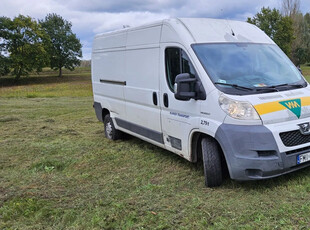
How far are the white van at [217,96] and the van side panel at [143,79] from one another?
16 mm

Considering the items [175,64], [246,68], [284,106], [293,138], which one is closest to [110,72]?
[175,64]

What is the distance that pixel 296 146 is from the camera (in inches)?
151

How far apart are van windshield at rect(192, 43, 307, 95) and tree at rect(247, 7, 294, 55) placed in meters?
40.6

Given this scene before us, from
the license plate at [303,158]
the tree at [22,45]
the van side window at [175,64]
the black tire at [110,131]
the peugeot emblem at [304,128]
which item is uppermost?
the tree at [22,45]

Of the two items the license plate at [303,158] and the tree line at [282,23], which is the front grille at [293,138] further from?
the tree line at [282,23]

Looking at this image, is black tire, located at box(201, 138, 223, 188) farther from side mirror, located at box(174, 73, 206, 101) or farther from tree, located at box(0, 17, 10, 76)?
tree, located at box(0, 17, 10, 76)

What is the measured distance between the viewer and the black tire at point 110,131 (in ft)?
23.7

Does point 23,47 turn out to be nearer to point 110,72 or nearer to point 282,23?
point 282,23

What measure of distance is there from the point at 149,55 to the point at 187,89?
1.43 meters

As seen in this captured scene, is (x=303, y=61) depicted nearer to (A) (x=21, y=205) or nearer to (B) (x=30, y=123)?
(B) (x=30, y=123)

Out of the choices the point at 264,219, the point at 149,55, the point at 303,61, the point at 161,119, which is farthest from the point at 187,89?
the point at 303,61

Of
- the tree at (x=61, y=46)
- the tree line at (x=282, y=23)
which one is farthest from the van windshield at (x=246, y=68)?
the tree at (x=61, y=46)

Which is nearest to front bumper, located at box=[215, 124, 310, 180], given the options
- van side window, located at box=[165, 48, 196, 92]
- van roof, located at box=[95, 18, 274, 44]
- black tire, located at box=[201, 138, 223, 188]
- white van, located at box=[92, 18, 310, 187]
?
white van, located at box=[92, 18, 310, 187]

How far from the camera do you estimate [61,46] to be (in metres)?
52.5
